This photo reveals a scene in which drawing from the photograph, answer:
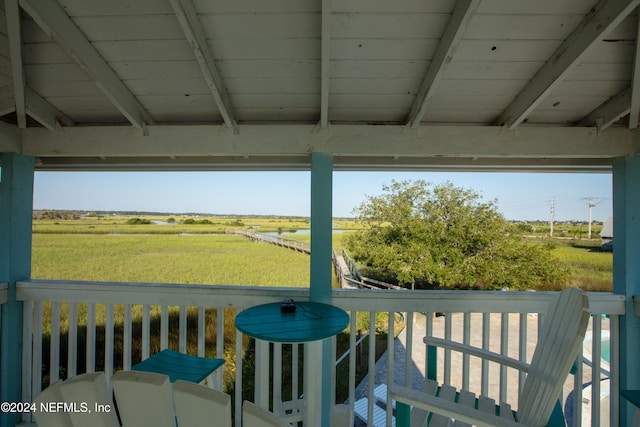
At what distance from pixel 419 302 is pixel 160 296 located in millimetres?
1722

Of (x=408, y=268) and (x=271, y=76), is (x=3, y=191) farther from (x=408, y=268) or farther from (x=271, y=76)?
(x=408, y=268)

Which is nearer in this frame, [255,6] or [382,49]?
[255,6]

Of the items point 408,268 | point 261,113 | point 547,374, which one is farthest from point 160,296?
point 408,268

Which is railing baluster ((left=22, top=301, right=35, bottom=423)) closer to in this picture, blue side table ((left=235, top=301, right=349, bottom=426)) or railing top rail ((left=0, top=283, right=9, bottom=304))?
railing top rail ((left=0, top=283, right=9, bottom=304))

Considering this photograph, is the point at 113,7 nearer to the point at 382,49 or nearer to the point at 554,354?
the point at 382,49

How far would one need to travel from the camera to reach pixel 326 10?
4.05 feet

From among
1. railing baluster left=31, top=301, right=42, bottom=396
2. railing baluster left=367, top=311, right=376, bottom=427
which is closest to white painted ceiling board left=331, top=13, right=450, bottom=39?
railing baluster left=367, top=311, right=376, bottom=427

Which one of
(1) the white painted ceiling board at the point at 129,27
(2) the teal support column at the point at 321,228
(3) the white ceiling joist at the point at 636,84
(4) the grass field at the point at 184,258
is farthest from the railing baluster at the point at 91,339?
(3) the white ceiling joist at the point at 636,84

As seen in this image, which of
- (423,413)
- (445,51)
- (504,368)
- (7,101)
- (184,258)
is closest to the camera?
(445,51)

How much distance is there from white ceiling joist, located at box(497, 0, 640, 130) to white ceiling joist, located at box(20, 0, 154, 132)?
2.30m

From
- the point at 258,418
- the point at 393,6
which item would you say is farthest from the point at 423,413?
the point at 393,6

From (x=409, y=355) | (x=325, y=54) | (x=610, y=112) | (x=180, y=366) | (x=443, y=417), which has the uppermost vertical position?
(x=325, y=54)

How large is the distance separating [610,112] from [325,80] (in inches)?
66.1

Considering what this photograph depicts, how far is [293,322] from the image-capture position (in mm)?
1539
